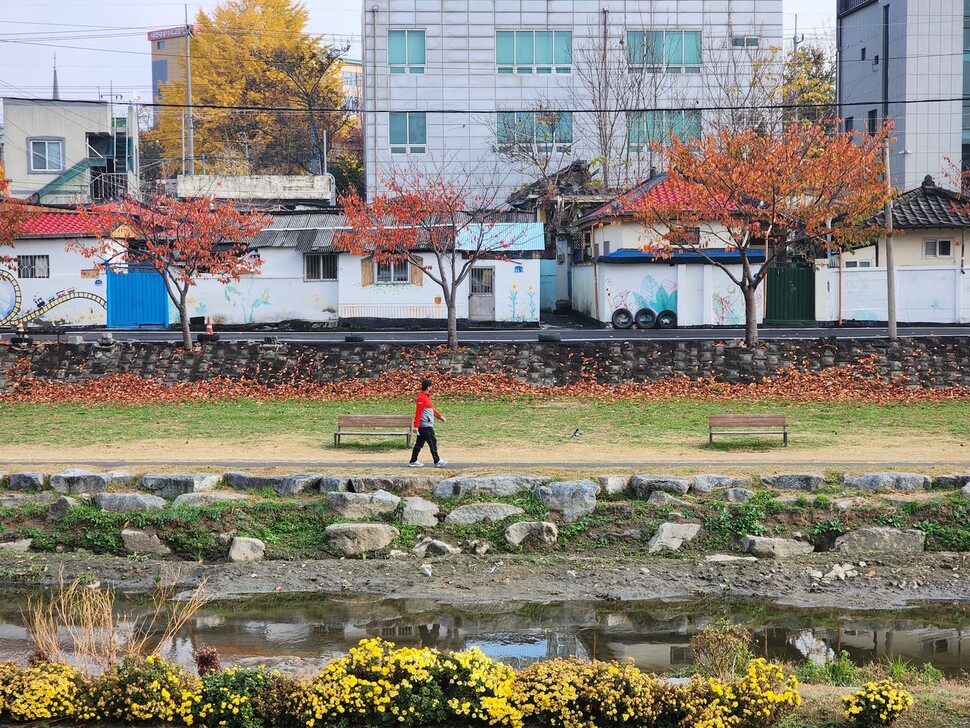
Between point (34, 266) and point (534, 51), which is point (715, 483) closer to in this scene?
point (34, 266)

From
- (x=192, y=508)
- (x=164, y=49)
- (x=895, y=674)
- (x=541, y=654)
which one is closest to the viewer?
(x=895, y=674)

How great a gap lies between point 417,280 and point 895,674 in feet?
107

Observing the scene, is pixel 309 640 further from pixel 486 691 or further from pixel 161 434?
pixel 161 434

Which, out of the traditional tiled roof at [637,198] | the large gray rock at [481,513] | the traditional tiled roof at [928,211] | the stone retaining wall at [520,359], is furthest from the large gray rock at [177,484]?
the traditional tiled roof at [928,211]

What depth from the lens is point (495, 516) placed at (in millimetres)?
17109

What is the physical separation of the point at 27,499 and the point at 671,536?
10.9 m

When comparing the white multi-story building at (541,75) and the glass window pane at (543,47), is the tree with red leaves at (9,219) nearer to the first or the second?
the white multi-story building at (541,75)

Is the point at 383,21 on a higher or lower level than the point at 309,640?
higher

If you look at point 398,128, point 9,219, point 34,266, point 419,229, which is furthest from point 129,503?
point 398,128

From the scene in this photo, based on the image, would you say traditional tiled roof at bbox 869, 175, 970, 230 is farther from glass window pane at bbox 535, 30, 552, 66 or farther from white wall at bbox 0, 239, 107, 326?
white wall at bbox 0, 239, 107, 326

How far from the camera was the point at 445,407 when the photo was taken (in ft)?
86.2

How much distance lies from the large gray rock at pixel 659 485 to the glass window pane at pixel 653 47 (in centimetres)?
4370

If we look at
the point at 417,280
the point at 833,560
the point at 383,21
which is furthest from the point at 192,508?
the point at 383,21

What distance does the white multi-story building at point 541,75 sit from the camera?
184 ft
